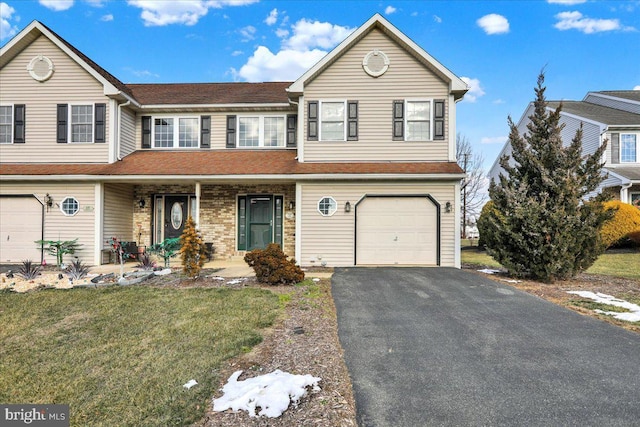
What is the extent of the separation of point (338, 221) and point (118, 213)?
7.84 meters

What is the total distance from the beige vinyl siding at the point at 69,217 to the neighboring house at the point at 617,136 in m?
20.3

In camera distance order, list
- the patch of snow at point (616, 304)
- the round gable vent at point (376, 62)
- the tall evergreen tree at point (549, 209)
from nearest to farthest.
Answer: the patch of snow at point (616, 304), the tall evergreen tree at point (549, 209), the round gable vent at point (376, 62)

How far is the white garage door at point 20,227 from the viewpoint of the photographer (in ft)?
36.4

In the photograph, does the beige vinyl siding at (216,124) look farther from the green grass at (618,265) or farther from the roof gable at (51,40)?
the green grass at (618,265)

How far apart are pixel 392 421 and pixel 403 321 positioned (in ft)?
8.90

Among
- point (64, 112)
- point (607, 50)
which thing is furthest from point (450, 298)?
point (607, 50)

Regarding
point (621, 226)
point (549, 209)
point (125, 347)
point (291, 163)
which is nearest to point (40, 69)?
point (291, 163)

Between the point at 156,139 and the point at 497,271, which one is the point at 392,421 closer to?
the point at 497,271

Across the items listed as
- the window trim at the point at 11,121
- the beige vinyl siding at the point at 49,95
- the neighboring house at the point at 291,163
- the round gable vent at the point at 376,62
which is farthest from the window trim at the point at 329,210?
the window trim at the point at 11,121

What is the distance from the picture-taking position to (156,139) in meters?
13.1

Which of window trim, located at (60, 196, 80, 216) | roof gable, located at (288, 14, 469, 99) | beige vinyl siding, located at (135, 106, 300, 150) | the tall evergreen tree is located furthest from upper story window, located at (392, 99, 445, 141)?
window trim, located at (60, 196, 80, 216)

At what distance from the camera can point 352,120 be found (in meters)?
11.1

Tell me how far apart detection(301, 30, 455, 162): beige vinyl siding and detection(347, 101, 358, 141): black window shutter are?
12 centimetres

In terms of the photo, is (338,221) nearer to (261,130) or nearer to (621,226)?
(261,130)
